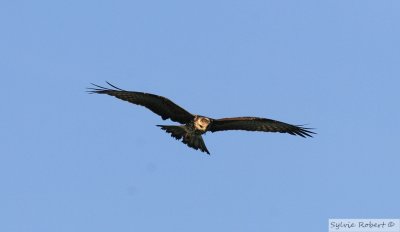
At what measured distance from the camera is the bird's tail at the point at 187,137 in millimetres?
19891

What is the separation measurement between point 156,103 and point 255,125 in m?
3.02

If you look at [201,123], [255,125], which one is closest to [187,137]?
[201,123]

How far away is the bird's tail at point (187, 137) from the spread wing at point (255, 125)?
1019 millimetres

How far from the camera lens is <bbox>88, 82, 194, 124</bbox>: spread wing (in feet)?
64.9

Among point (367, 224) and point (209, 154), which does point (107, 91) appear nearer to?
point (209, 154)

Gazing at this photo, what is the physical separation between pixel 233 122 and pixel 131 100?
2877mm

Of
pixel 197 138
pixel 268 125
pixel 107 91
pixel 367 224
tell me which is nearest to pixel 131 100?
pixel 107 91

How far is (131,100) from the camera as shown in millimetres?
20125

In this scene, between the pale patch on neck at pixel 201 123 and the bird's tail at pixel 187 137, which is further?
the pale patch on neck at pixel 201 123

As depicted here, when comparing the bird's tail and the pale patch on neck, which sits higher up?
the pale patch on neck

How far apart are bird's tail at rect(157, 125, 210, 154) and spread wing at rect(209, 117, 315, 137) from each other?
102 centimetres

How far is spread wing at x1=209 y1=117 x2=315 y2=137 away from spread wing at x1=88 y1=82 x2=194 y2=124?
3.49ft

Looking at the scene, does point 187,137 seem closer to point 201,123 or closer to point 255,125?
point 201,123

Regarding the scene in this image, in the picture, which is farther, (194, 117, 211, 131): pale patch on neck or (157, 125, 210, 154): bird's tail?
(194, 117, 211, 131): pale patch on neck
